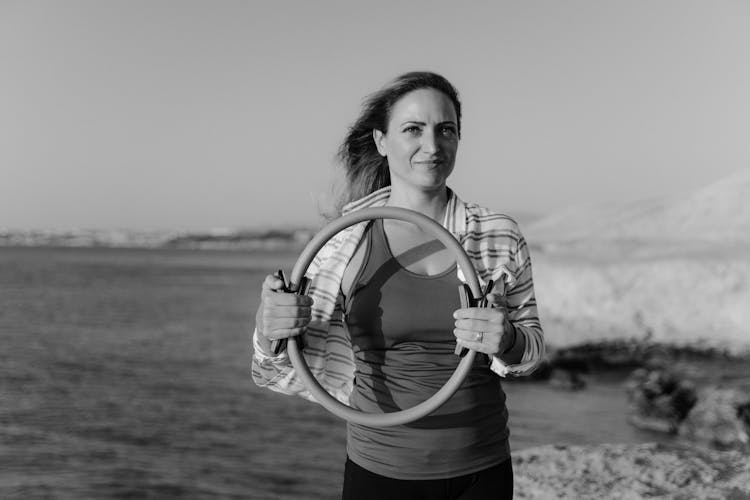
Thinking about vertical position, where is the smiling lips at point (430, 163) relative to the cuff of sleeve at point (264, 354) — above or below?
above

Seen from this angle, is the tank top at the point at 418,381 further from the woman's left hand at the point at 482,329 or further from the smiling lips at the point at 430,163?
the smiling lips at the point at 430,163

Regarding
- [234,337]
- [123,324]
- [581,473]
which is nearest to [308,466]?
[581,473]

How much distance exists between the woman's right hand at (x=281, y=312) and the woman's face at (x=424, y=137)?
0.61 metres

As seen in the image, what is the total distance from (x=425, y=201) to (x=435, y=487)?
1.02 metres

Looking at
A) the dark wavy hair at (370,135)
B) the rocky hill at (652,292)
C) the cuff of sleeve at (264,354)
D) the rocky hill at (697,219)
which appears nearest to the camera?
the cuff of sleeve at (264,354)

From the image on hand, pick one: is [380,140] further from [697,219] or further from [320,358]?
[697,219]

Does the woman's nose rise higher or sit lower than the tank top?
higher

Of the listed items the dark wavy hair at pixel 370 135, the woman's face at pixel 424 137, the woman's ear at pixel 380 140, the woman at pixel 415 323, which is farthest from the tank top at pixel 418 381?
the dark wavy hair at pixel 370 135

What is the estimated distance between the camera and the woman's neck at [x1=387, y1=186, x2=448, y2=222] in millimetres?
2604

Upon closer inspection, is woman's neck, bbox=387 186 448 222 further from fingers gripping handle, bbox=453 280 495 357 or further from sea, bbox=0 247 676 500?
sea, bbox=0 247 676 500

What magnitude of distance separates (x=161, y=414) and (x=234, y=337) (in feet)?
45.4

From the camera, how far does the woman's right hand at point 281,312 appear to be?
2285 mm

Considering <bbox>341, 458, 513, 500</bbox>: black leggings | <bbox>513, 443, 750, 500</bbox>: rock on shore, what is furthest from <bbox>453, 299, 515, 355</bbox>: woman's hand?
<bbox>513, 443, 750, 500</bbox>: rock on shore

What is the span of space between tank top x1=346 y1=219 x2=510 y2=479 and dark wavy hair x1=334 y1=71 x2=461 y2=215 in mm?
615
